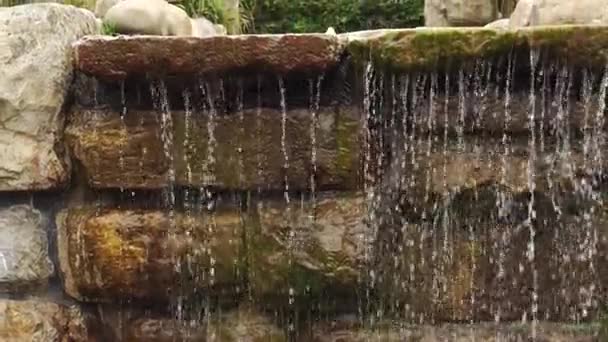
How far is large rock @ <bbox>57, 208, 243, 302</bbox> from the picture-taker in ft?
10.3

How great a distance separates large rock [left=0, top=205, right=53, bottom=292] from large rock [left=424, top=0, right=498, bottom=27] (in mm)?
2538

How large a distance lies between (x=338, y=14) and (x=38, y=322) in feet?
19.9

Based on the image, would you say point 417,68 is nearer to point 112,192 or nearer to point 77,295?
point 112,192

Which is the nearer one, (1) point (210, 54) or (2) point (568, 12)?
(1) point (210, 54)

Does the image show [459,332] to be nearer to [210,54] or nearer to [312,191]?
[312,191]

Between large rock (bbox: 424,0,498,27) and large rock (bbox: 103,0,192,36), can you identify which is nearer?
large rock (bbox: 103,0,192,36)

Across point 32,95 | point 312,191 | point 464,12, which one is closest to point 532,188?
point 312,191

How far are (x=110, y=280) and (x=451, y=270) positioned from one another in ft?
3.57

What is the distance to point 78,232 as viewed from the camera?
314 centimetres

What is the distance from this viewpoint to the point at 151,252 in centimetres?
313

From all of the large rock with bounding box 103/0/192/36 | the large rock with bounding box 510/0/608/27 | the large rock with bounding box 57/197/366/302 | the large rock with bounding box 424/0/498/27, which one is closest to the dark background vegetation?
the large rock with bounding box 424/0/498/27

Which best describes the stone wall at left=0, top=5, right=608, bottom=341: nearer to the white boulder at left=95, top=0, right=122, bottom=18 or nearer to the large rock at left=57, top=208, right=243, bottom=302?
the large rock at left=57, top=208, right=243, bottom=302

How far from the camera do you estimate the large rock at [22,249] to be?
317cm

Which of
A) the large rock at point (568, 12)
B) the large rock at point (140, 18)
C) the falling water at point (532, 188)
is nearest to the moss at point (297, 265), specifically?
the falling water at point (532, 188)
